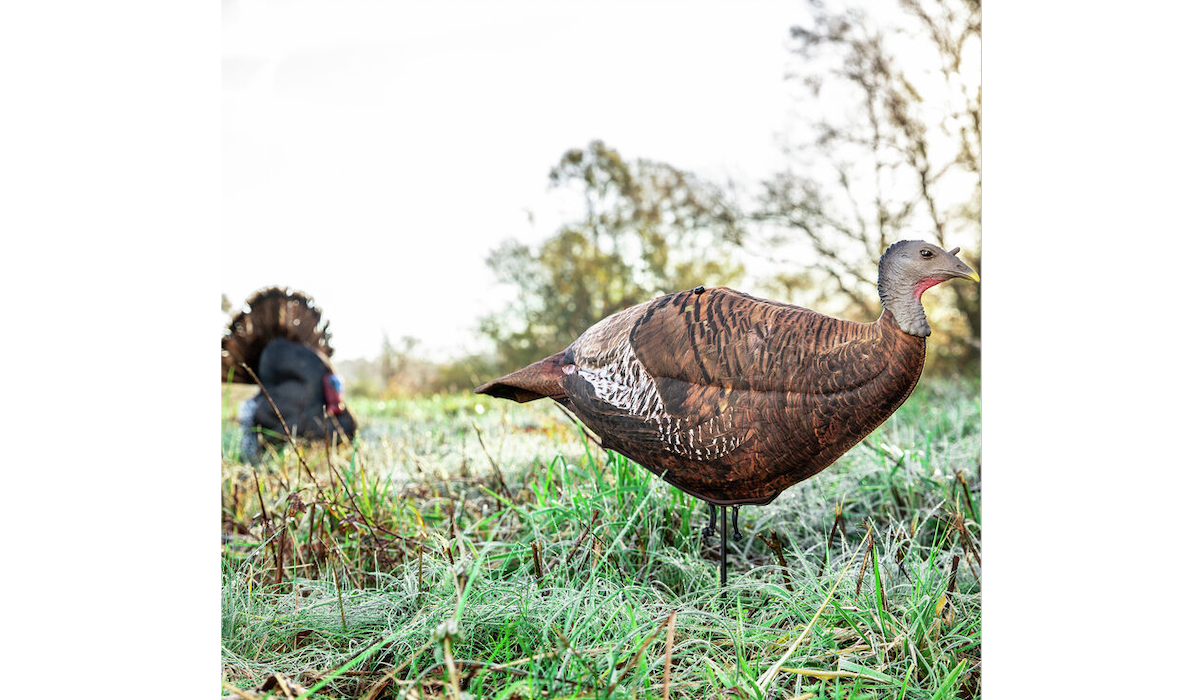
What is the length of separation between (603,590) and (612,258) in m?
1.98

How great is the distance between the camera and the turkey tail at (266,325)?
7.72 feet

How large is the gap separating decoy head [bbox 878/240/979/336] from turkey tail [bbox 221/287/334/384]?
2.02 m

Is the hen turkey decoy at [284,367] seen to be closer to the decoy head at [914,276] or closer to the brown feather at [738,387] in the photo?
the brown feather at [738,387]

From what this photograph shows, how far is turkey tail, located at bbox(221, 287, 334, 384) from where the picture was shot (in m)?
2.35

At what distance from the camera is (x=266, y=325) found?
2.37m

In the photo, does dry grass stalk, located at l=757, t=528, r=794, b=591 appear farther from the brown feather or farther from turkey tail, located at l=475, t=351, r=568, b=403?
turkey tail, located at l=475, t=351, r=568, b=403

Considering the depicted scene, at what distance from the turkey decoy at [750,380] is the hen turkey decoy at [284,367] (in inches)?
57.5

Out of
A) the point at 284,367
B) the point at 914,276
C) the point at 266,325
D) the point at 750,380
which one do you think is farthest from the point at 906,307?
the point at 266,325

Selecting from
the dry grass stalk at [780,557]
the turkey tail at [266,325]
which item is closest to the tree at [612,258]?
the turkey tail at [266,325]

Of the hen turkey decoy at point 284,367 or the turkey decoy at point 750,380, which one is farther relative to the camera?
the hen turkey decoy at point 284,367

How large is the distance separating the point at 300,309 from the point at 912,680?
7.14 ft

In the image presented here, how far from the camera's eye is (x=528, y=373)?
1.17m
